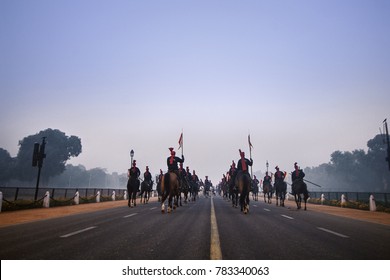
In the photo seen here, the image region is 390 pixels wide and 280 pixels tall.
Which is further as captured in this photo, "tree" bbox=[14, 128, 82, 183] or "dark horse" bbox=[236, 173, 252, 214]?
"tree" bbox=[14, 128, 82, 183]

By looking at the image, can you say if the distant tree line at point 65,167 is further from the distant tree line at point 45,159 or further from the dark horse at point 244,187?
the dark horse at point 244,187

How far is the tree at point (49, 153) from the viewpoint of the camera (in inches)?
3233

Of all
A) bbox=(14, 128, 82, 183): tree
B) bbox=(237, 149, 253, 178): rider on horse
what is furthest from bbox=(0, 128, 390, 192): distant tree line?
bbox=(237, 149, 253, 178): rider on horse

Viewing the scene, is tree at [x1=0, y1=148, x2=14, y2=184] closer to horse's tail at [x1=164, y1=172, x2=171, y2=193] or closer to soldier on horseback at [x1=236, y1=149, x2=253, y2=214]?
horse's tail at [x1=164, y1=172, x2=171, y2=193]

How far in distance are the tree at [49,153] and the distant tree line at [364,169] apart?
292 ft

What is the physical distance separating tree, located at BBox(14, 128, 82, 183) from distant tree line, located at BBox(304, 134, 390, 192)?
89.0 meters

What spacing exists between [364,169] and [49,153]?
375 feet

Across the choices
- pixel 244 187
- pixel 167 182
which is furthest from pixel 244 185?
pixel 167 182

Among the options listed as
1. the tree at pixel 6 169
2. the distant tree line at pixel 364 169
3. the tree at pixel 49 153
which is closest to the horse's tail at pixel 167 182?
the tree at pixel 49 153

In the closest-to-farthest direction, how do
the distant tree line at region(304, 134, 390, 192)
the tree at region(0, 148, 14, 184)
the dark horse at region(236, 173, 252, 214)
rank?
1. the dark horse at region(236, 173, 252, 214)
2. the tree at region(0, 148, 14, 184)
3. the distant tree line at region(304, 134, 390, 192)

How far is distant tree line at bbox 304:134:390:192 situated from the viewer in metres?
90.6

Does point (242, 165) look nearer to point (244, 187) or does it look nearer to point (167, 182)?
point (244, 187)

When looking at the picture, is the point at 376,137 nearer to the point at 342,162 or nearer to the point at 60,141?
the point at 342,162

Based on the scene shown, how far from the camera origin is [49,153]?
84.2 metres
